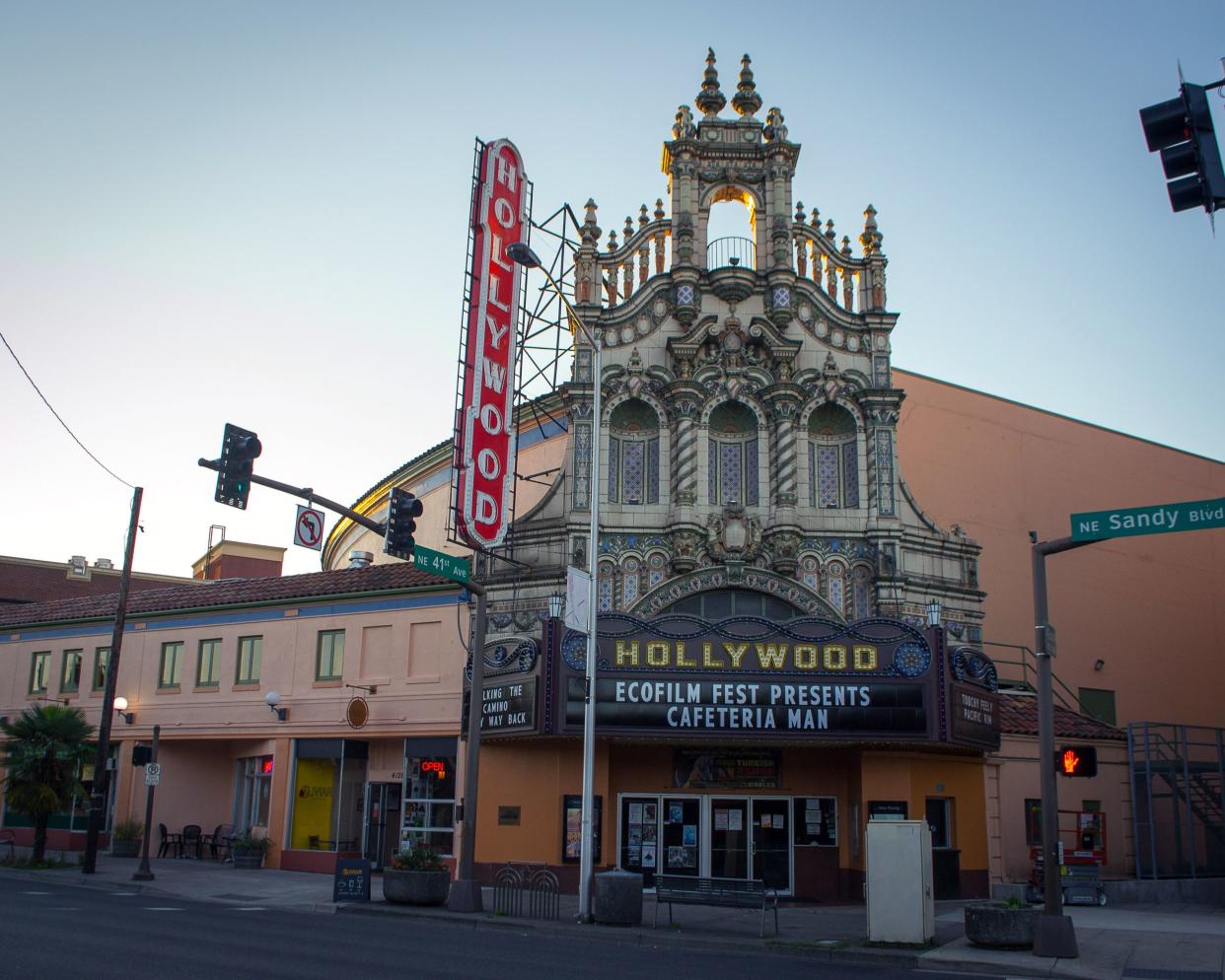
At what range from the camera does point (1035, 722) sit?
1236 inches

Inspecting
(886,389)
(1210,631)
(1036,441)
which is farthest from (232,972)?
(1210,631)

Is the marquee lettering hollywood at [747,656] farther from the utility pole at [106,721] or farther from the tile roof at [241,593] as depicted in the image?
the utility pole at [106,721]

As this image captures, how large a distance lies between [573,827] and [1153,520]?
1548 cm

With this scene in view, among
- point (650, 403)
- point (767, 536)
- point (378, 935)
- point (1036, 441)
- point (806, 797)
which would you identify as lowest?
point (378, 935)

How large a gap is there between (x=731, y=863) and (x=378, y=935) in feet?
36.9

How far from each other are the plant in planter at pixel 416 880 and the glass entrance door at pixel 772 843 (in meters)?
7.96

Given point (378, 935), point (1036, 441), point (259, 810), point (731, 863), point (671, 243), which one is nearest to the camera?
point (378, 935)

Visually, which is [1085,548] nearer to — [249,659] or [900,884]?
[900,884]

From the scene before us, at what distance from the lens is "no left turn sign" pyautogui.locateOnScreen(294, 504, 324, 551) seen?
2220cm

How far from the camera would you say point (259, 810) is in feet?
116

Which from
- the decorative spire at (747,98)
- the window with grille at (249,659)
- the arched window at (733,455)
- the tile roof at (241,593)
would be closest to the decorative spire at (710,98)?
the decorative spire at (747,98)

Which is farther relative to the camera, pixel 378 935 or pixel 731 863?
pixel 731 863

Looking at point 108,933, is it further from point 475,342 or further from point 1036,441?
point 1036,441

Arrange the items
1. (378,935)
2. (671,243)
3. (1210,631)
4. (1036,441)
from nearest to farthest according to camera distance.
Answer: (378,935) → (671,243) → (1036,441) → (1210,631)
